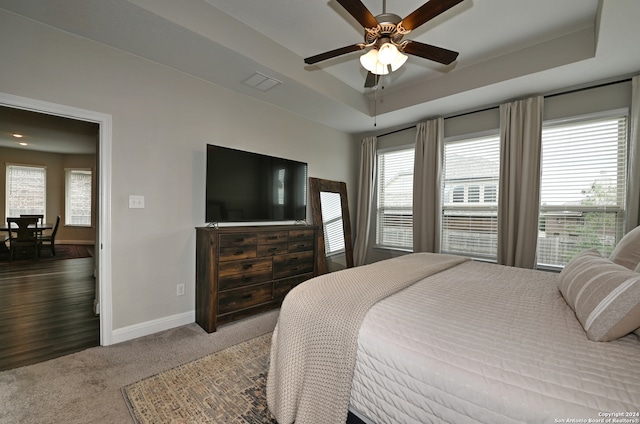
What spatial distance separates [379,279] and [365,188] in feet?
10.2

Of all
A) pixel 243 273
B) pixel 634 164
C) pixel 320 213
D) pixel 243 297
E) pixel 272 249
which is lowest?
pixel 243 297

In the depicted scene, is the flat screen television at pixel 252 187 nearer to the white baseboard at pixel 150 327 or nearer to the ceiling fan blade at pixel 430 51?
the white baseboard at pixel 150 327

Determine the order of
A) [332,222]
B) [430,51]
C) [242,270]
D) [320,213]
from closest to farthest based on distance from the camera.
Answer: [430,51], [242,270], [320,213], [332,222]

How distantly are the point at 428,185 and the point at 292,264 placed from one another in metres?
2.26

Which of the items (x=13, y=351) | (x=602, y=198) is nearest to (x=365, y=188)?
(x=602, y=198)

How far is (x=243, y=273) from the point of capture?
9.12 ft

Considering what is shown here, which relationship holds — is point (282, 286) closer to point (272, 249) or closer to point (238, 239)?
point (272, 249)

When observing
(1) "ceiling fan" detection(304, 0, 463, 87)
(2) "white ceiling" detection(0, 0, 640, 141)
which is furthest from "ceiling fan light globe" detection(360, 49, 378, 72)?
(2) "white ceiling" detection(0, 0, 640, 141)

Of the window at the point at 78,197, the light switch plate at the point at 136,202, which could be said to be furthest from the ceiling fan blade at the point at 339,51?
the window at the point at 78,197

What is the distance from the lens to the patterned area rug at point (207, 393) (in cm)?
150

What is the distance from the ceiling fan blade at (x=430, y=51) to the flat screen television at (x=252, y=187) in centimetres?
201

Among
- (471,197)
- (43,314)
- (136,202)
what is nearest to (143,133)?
(136,202)

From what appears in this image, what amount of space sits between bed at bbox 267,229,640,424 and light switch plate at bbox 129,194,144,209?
1918mm

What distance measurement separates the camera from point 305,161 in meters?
3.99
